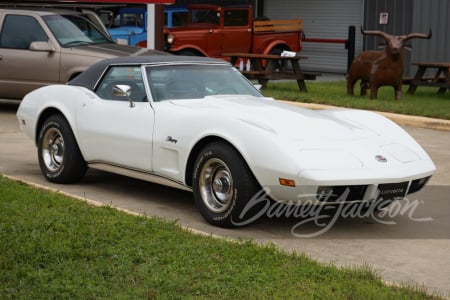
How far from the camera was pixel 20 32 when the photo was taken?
48.2 feet

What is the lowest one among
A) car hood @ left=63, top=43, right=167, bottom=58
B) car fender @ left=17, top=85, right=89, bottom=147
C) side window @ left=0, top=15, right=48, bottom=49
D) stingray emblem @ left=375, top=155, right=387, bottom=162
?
stingray emblem @ left=375, top=155, right=387, bottom=162

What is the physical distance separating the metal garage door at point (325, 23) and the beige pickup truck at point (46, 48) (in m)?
10.9

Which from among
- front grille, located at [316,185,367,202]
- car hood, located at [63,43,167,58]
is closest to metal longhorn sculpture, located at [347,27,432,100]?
car hood, located at [63,43,167,58]

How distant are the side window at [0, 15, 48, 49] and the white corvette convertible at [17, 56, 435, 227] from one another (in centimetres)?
545

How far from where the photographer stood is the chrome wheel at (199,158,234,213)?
7234mm

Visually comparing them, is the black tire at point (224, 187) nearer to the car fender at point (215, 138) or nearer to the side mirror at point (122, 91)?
the car fender at point (215, 138)

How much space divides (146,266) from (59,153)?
3.32m

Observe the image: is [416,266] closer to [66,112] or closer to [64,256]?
[64,256]

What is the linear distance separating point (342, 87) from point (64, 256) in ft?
44.9

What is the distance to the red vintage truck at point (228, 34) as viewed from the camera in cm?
2161

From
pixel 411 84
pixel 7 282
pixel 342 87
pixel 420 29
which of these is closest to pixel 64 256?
pixel 7 282

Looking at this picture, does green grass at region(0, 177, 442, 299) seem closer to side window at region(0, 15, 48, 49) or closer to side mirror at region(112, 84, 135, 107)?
side mirror at region(112, 84, 135, 107)

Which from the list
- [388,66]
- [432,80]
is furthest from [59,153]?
[432,80]

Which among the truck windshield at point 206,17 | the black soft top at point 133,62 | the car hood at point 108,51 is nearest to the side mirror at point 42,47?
the car hood at point 108,51
